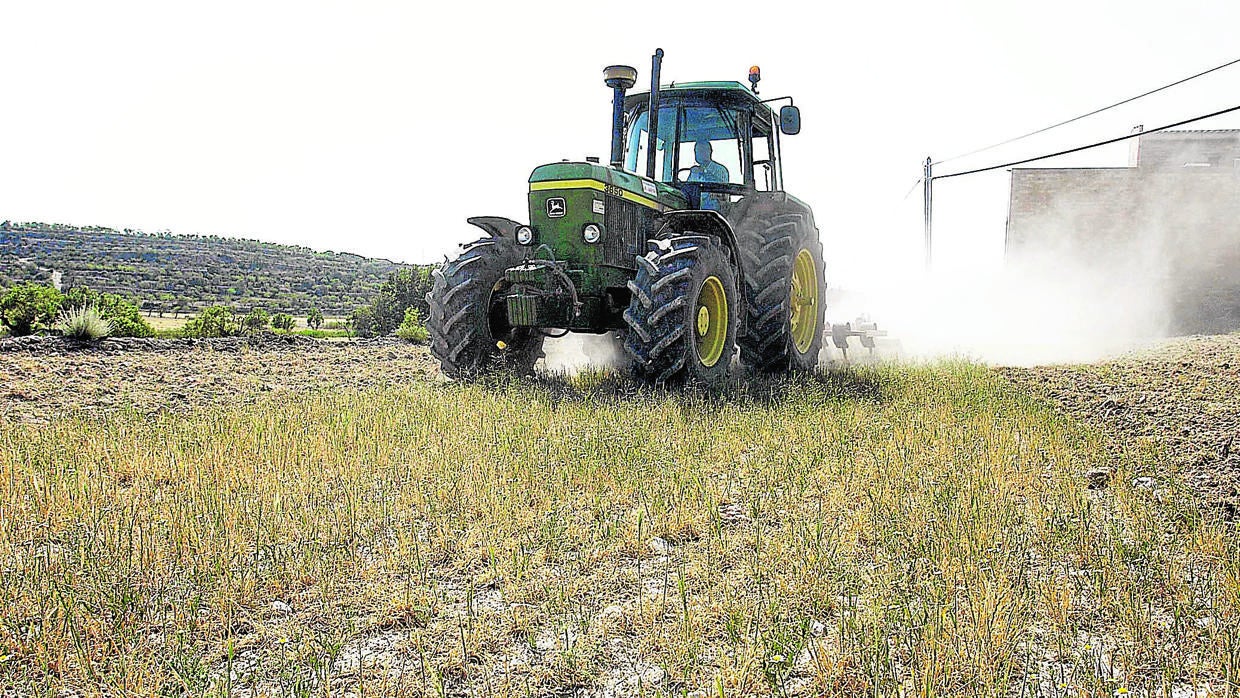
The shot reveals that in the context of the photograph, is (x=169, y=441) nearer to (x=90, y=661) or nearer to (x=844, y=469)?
(x=90, y=661)

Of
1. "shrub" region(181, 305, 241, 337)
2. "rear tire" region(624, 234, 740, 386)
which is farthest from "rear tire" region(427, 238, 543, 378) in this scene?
"shrub" region(181, 305, 241, 337)

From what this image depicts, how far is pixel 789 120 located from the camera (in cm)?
969

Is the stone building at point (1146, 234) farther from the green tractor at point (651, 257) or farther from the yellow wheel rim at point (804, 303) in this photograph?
the green tractor at point (651, 257)

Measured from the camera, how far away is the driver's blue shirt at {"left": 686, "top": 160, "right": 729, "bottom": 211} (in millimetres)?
9719

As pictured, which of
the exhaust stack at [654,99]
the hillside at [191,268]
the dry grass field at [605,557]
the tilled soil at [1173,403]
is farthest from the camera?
the hillside at [191,268]

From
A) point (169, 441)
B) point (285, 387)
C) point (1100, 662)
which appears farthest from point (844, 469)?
point (285, 387)

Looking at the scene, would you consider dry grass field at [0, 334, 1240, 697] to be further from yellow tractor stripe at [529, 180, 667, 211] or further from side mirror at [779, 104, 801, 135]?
side mirror at [779, 104, 801, 135]

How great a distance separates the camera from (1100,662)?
282 cm

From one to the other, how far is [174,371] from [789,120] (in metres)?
7.38

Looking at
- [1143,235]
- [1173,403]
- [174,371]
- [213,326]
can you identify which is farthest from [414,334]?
[1143,235]

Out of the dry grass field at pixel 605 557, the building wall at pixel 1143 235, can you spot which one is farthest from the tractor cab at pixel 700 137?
the building wall at pixel 1143 235

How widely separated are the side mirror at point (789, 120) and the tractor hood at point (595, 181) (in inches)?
66.8

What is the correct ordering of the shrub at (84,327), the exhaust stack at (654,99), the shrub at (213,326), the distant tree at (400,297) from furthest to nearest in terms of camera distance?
the distant tree at (400,297), the shrub at (213,326), the shrub at (84,327), the exhaust stack at (654,99)

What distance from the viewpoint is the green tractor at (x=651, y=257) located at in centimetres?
777
